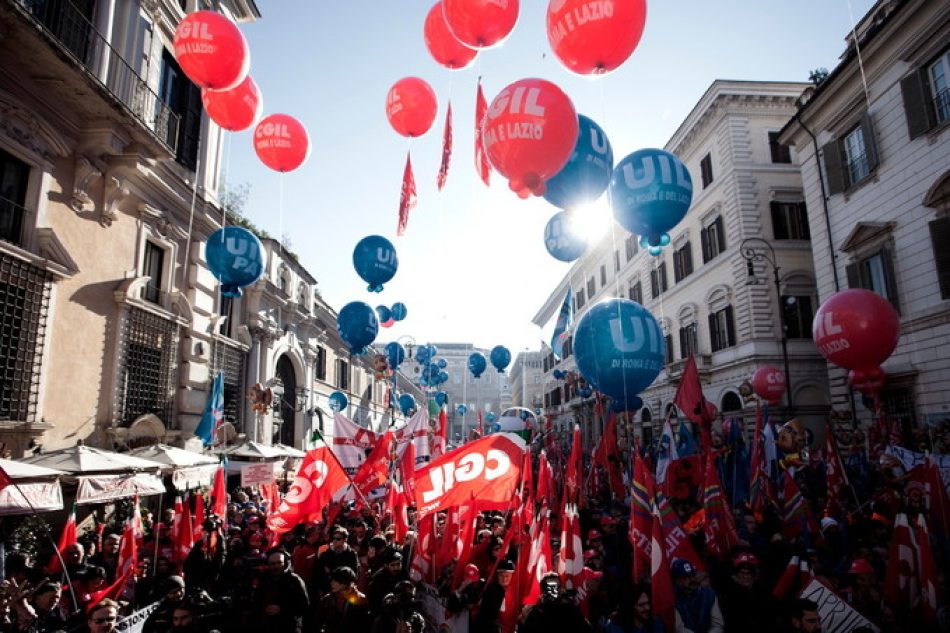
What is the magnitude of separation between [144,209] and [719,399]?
73.4ft

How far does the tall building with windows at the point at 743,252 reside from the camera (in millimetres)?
22234

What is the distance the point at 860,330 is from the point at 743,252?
1393 cm

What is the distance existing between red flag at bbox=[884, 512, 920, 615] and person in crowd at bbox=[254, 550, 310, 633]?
563 cm

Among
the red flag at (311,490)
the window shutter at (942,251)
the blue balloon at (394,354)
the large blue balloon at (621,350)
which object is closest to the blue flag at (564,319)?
the blue balloon at (394,354)

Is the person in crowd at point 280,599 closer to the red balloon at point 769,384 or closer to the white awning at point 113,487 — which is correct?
the white awning at point 113,487

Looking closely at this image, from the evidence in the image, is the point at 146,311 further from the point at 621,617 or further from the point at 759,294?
the point at 759,294

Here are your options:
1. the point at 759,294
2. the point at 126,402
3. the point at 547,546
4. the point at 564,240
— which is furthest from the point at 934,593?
the point at 759,294

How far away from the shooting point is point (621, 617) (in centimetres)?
520

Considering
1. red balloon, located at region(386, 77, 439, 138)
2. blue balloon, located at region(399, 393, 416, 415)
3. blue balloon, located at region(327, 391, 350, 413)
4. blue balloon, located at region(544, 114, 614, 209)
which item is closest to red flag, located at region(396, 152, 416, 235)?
red balloon, located at region(386, 77, 439, 138)

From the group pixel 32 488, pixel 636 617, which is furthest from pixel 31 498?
pixel 636 617

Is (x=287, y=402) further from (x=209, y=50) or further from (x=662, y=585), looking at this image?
(x=662, y=585)

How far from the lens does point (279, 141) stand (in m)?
10.2

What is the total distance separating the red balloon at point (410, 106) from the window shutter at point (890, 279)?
1315cm

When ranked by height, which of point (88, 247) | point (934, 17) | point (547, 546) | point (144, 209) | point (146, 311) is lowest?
point (547, 546)
